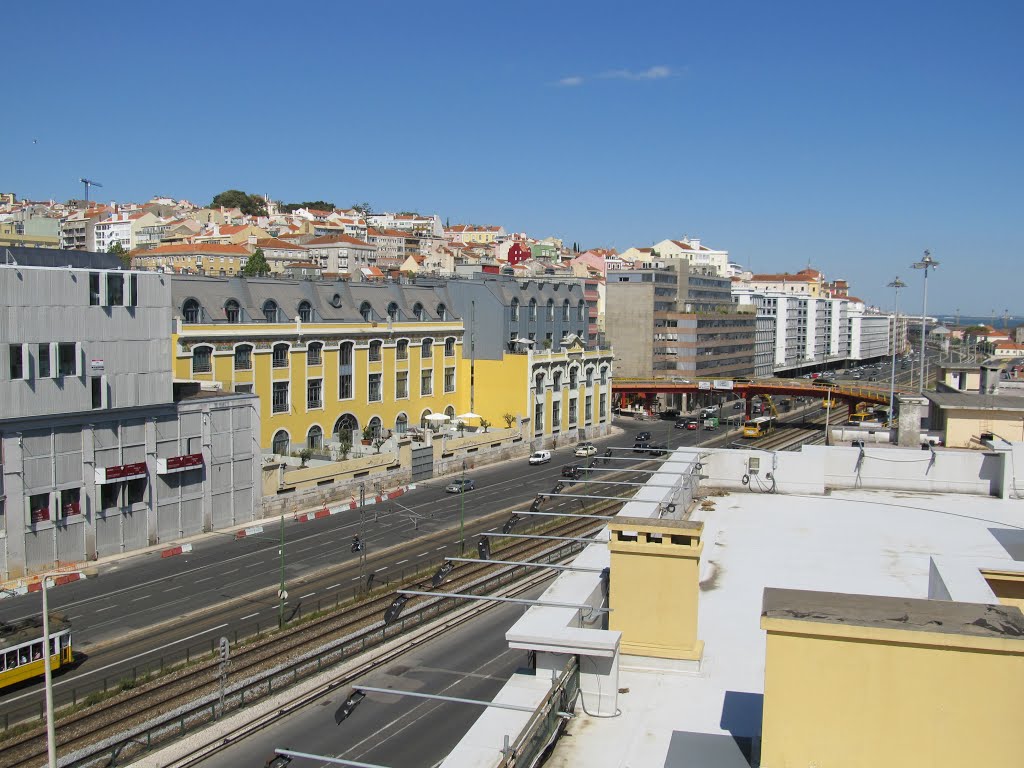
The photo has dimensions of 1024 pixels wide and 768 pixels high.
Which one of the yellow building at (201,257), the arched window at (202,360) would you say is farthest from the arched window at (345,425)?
the yellow building at (201,257)

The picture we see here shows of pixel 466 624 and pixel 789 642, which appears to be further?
pixel 466 624

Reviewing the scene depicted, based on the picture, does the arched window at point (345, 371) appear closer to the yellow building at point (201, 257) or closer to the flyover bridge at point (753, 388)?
the flyover bridge at point (753, 388)

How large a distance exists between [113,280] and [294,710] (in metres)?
24.3

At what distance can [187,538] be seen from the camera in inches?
1743

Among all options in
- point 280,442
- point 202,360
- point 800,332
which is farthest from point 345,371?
point 800,332

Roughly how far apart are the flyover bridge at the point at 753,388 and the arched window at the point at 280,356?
44598 millimetres

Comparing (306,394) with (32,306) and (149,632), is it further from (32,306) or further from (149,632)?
(149,632)

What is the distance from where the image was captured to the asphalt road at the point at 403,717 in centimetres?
2333

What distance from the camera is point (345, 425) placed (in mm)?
63312

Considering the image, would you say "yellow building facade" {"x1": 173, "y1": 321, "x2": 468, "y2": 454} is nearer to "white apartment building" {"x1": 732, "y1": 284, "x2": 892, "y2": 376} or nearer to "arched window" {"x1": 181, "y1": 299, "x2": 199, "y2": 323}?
"arched window" {"x1": 181, "y1": 299, "x2": 199, "y2": 323}

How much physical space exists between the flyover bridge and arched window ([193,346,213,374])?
166ft

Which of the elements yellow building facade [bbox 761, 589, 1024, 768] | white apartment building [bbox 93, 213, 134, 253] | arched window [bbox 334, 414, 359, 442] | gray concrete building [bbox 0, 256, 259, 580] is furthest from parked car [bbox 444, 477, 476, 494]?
white apartment building [bbox 93, 213, 134, 253]

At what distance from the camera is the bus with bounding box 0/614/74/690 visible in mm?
26844

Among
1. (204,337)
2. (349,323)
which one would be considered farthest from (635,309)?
(204,337)
